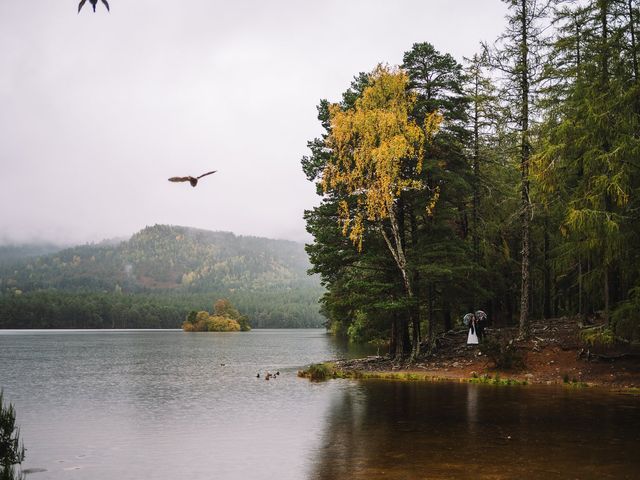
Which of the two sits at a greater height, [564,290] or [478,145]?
[478,145]

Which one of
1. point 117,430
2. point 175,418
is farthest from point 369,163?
point 117,430

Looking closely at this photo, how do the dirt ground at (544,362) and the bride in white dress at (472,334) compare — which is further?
the bride in white dress at (472,334)

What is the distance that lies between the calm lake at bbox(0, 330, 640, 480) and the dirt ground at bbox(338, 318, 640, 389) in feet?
6.39

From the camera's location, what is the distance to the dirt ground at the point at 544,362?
2370cm

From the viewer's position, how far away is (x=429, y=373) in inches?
1104

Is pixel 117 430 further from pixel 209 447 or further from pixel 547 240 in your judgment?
pixel 547 240

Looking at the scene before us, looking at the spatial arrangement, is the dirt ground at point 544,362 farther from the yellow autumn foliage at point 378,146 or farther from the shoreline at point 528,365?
the yellow autumn foliage at point 378,146

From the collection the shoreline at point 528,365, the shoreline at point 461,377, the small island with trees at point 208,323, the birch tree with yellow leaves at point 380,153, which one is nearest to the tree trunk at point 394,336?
the shoreline at point 528,365

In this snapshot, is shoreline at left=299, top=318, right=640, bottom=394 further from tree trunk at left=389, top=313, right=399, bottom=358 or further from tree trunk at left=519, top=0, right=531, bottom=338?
tree trunk at left=519, top=0, right=531, bottom=338

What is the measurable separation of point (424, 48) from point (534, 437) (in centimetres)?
2292

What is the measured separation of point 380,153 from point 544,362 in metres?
12.6

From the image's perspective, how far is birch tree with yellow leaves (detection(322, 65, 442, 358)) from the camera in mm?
28812

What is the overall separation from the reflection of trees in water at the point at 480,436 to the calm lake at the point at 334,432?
0.11ft

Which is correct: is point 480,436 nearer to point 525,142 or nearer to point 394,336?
point 525,142
